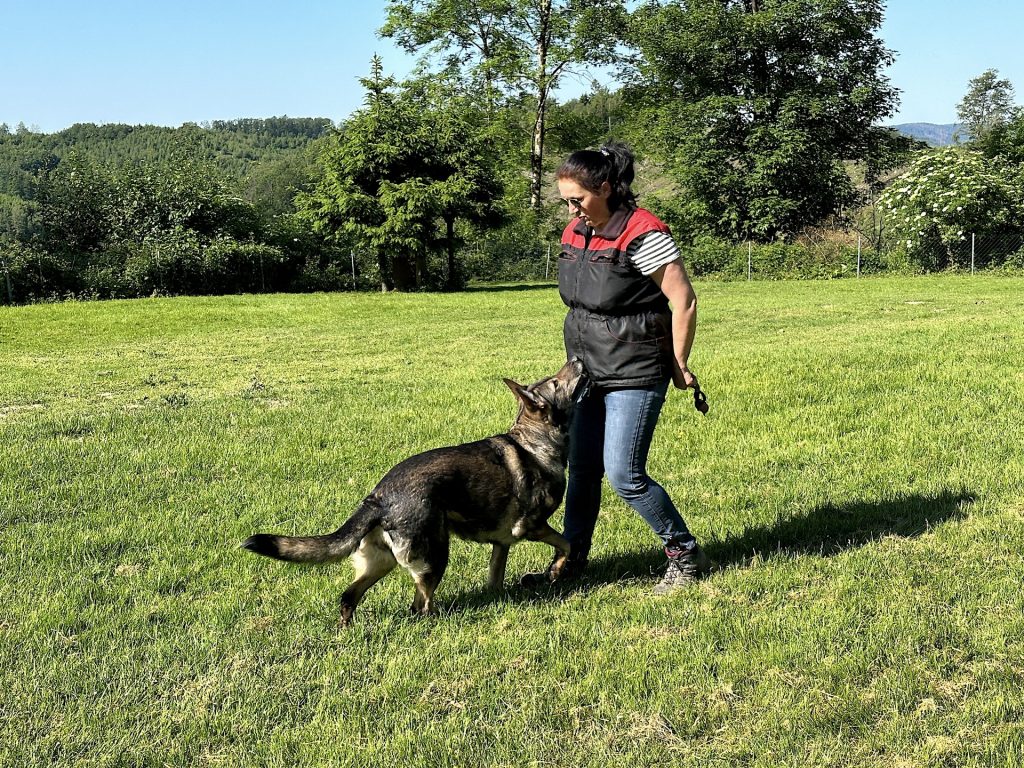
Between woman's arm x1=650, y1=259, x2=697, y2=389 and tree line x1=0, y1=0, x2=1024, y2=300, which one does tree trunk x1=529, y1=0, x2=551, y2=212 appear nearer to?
tree line x1=0, y1=0, x2=1024, y2=300

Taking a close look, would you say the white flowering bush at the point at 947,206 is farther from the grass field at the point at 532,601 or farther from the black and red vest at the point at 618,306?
the black and red vest at the point at 618,306

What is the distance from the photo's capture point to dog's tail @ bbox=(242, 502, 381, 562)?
11.7 ft

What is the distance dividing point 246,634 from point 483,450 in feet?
4.64

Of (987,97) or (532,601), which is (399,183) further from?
(987,97)

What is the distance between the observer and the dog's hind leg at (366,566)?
384 cm

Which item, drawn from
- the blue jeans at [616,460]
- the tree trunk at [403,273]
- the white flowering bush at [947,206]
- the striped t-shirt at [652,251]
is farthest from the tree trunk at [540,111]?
the striped t-shirt at [652,251]

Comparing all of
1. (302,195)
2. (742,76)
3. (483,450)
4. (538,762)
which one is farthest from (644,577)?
(742,76)

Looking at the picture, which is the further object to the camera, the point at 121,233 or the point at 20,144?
the point at 20,144

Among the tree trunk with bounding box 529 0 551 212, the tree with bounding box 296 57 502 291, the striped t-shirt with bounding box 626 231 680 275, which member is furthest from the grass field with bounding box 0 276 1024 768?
the tree trunk with bounding box 529 0 551 212

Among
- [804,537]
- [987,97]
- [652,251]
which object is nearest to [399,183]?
[804,537]

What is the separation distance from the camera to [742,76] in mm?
38625

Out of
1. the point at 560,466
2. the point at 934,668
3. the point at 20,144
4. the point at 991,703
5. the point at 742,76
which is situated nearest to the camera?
the point at 991,703

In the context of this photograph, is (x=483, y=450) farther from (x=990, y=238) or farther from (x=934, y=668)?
(x=990, y=238)

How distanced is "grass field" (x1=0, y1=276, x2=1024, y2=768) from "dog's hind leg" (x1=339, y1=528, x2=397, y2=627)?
0.35 feet
